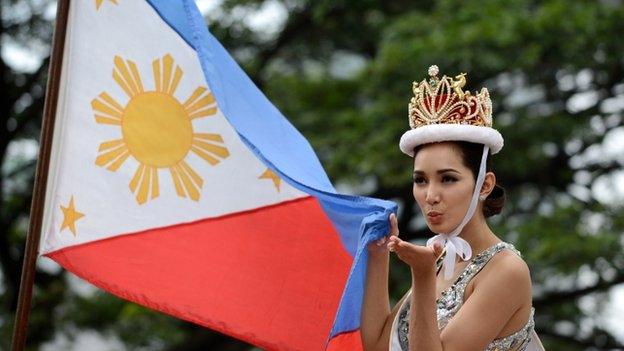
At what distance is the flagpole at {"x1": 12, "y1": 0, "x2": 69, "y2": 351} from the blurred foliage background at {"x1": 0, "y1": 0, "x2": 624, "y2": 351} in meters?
4.75

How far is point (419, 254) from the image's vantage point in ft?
10.8

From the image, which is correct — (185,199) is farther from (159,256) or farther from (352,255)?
(352,255)

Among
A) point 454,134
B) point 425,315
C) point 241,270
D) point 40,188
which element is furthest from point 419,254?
point 40,188

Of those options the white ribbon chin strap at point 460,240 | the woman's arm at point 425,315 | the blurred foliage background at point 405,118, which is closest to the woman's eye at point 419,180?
the white ribbon chin strap at point 460,240

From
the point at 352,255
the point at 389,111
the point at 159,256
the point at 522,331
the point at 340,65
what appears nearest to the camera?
the point at 522,331

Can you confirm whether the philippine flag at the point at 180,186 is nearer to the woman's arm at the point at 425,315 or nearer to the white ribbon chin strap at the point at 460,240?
the white ribbon chin strap at the point at 460,240

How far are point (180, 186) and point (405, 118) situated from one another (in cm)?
471

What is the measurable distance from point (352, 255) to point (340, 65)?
26.5 feet

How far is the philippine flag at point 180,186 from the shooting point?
180 inches

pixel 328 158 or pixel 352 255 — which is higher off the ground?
pixel 328 158

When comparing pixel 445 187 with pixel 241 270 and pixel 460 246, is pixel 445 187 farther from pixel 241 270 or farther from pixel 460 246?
pixel 241 270

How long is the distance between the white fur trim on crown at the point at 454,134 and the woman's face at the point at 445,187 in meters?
0.03

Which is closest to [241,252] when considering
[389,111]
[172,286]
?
[172,286]

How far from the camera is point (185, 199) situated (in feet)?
15.6
